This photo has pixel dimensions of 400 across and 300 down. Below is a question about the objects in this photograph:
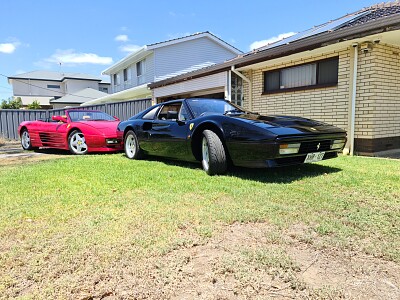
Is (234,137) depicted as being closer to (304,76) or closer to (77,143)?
(304,76)

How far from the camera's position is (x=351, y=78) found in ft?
22.1

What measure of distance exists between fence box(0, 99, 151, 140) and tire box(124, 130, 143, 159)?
9.57 metres

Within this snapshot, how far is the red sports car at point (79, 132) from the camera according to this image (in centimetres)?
757

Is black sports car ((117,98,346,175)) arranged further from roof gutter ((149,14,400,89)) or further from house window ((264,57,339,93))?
house window ((264,57,339,93))

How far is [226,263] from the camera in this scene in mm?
2016

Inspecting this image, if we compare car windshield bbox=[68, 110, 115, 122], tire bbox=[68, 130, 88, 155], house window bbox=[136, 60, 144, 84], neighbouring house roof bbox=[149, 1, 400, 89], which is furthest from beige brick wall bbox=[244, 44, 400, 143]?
house window bbox=[136, 60, 144, 84]

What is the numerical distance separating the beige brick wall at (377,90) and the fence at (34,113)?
11511 mm

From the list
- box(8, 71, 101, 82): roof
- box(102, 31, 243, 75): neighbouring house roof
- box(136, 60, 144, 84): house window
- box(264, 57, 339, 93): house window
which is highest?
box(8, 71, 101, 82): roof

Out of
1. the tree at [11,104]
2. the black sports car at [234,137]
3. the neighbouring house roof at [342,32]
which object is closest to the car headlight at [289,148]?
the black sports car at [234,137]

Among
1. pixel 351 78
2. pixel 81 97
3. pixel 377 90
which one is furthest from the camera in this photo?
pixel 81 97

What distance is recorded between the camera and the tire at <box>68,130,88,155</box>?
7.78 metres

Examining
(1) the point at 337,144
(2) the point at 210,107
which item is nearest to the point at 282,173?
(1) the point at 337,144

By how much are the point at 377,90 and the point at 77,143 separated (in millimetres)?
7321

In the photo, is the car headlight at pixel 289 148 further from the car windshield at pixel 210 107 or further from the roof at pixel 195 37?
the roof at pixel 195 37
